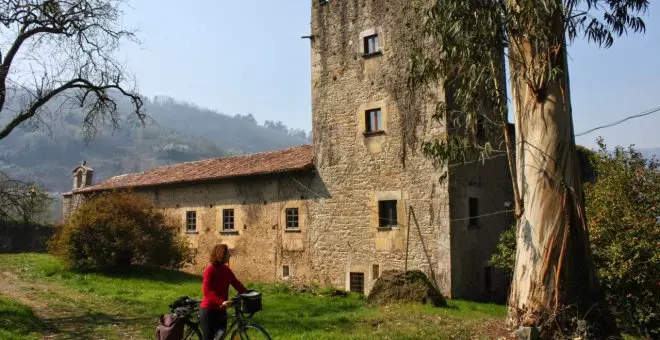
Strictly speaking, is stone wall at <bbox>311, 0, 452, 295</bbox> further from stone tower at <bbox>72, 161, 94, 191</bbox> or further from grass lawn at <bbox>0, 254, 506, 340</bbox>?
stone tower at <bbox>72, 161, 94, 191</bbox>

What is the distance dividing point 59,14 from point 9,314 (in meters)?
7.12

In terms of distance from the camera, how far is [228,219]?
21.8m

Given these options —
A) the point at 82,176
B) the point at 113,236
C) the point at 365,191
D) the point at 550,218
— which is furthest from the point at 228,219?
the point at 82,176

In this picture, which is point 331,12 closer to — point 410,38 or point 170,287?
point 410,38

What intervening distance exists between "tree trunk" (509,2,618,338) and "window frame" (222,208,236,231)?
14.4m

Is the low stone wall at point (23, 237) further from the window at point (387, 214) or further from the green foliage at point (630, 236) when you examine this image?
the green foliage at point (630, 236)

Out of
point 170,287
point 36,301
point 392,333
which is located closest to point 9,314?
point 36,301

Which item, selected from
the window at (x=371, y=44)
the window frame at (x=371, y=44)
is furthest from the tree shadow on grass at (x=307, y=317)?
the window at (x=371, y=44)

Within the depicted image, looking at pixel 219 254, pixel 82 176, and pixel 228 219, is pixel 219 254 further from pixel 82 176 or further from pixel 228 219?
pixel 82 176

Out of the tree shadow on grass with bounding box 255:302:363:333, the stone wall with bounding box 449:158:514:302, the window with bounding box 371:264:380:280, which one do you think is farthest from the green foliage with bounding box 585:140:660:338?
the window with bounding box 371:264:380:280

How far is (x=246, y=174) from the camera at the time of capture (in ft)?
67.3

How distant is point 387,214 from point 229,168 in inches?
340

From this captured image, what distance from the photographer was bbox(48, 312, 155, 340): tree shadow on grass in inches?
371

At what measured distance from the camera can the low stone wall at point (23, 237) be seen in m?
32.0
